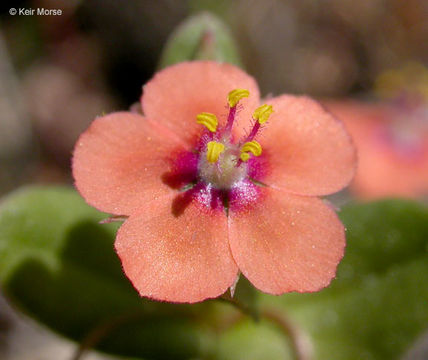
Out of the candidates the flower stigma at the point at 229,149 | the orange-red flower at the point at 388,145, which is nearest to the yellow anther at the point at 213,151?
the flower stigma at the point at 229,149

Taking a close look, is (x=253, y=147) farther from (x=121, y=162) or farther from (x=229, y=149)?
(x=121, y=162)

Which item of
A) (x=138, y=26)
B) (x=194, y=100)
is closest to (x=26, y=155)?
(x=138, y=26)

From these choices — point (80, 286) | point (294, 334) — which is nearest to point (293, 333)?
point (294, 334)

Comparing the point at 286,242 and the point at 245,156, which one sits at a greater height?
the point at 245,156

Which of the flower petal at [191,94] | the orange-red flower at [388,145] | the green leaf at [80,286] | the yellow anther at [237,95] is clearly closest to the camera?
the yellow anther at [237,95]

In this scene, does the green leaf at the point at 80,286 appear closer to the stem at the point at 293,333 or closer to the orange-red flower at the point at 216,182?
the stem at the point at 293,333

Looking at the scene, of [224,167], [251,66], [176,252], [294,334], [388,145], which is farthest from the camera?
[388,145]
